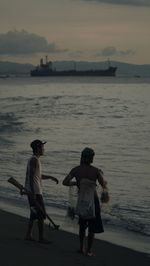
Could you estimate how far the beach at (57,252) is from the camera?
7672 mm

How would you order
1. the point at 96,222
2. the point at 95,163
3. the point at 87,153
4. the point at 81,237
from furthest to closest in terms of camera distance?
the point at 95,163
the point at 81,237
the point at 96,222
the point at 87,153

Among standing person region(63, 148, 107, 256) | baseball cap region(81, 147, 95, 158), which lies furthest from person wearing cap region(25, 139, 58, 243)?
baseball cap region(81, 147, 95, 158)

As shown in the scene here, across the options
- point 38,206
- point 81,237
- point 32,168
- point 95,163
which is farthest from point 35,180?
point 95,163

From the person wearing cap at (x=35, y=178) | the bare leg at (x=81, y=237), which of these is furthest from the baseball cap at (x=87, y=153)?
the bare leg at (x=81, y=237)

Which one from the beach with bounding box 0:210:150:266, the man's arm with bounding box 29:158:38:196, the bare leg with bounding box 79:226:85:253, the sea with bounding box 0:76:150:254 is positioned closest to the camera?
the beach with bounding box 0:210:150:266

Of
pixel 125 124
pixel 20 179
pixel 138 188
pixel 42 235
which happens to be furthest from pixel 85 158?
pixel 125 124

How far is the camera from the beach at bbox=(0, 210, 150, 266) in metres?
7.67

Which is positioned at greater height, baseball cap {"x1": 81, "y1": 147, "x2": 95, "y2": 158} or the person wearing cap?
baseball cap {"x1": 81, "y1": 147, "x2": 95, "y2": 158}

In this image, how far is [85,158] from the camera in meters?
7.96

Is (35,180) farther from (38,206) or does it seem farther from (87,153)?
(87,153)

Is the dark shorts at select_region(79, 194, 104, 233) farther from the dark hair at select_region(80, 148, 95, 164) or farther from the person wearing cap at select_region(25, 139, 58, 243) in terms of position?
the person wearing cap at select_region(25, 139, 58, 243)

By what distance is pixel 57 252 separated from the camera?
26.9 feet

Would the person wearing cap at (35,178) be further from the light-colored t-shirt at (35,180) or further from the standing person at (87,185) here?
the standing person at (87,185)

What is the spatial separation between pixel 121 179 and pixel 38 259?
27.6 feet
